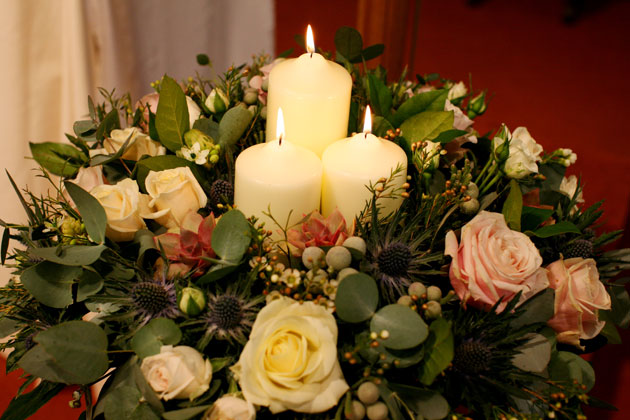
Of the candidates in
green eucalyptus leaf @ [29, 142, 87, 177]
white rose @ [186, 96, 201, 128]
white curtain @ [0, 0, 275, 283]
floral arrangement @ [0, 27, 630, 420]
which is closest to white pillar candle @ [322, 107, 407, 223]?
floral arrangement @ [0, 27, 630, 420]

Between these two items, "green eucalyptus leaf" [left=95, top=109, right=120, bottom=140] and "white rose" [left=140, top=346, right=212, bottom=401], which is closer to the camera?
"white rose" [left=140, top=346, right=212, bottom=401]

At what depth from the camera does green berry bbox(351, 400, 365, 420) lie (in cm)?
52

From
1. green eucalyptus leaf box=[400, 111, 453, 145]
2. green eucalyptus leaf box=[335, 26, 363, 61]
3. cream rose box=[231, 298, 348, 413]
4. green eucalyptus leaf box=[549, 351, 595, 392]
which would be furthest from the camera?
green eucalyptus leaf box=[335, 26, 363, 61]

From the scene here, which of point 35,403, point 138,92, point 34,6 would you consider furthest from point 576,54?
point 35,403

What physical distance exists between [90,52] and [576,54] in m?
2.34

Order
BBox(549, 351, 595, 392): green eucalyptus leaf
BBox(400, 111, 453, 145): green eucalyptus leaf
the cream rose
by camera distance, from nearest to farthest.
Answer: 1. the cream rose
2. BBox(549, 351, 595, 392): green eucalyptus leaf
3. BBox(400, 111, 453, 145): green eucalyptus leaf

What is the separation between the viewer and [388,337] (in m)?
0.54

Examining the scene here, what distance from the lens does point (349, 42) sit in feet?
2.88

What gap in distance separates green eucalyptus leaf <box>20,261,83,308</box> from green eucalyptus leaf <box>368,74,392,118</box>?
0.43 metres

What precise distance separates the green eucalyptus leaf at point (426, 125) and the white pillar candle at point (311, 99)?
89 millimetres

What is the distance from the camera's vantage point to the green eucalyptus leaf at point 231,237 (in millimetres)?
583

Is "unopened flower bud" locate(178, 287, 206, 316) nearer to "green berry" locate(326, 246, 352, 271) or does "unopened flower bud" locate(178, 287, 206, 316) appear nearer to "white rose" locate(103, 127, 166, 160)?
"green berry" locate(326, 246, 352, 271)

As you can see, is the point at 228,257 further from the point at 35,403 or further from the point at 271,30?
the point at 271,30

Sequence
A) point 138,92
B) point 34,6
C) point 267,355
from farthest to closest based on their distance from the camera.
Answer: point 138,92 < point 34,6 < point 267,355
